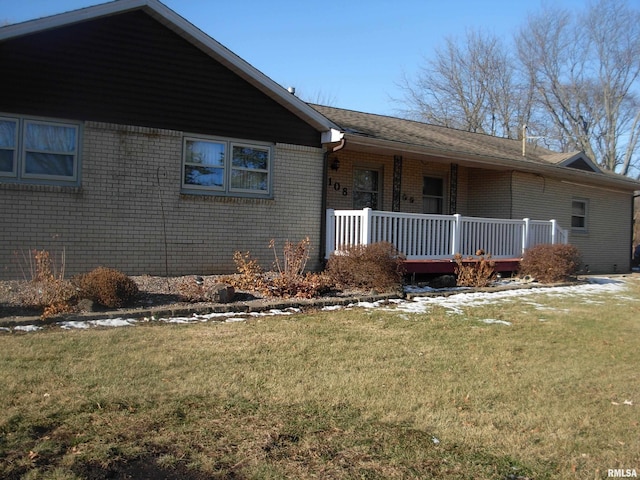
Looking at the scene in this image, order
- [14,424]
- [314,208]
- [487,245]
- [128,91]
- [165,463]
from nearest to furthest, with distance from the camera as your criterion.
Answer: [165,463] → [14,424] → [128,91] → [314,208] → [487,245]

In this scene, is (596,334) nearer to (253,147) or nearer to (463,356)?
(463,356)

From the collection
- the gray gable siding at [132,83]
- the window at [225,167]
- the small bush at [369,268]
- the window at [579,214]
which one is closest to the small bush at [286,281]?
the small bush at [369,268]

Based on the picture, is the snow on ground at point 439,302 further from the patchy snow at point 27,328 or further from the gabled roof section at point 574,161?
the gabled roof section at point 574,161

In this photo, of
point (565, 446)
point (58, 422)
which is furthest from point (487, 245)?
point (58, 422)

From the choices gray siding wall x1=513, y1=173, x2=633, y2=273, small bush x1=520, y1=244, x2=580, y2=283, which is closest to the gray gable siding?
small bush x1=520, y1=244, x2=580, y2=283

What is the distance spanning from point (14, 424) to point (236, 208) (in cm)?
761

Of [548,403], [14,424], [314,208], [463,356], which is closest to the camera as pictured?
[14,424]

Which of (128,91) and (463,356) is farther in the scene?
(128,91)

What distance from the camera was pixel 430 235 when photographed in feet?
40.2

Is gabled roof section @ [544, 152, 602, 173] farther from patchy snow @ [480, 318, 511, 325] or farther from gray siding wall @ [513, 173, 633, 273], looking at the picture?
patchy snow @ [480, 318, 511, 325]

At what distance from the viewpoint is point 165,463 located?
335 centimetres

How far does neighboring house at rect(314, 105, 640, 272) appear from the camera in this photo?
12.5 metres

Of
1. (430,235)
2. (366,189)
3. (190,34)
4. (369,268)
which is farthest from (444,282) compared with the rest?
(190,34)

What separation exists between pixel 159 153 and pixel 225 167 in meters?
1.36
